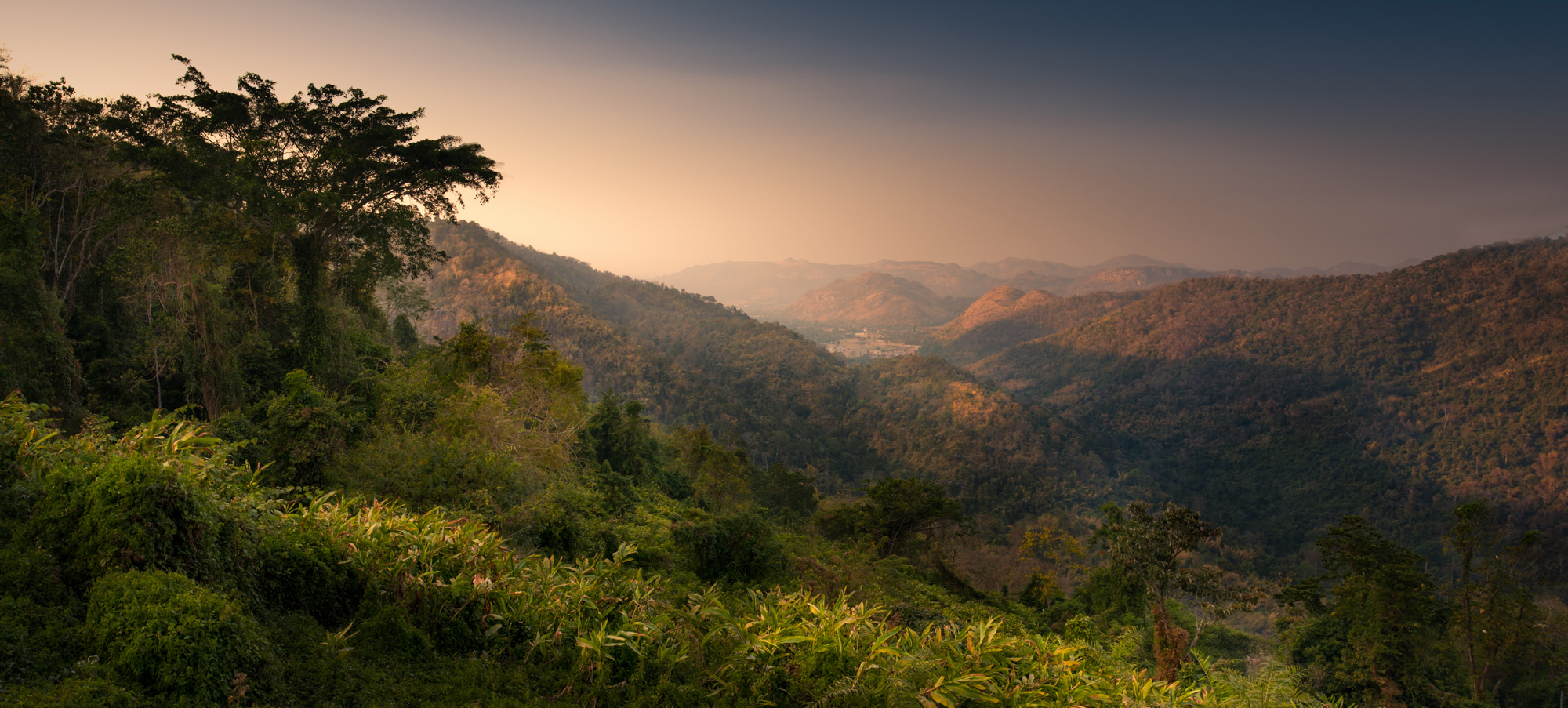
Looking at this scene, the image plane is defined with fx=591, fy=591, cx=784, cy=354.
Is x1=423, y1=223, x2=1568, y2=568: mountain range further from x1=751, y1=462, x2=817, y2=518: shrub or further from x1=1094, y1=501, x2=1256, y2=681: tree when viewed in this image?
x1=1094, y1=501, x2=1256, y2=681: tree

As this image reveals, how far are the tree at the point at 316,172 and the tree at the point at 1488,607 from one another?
36.1 m

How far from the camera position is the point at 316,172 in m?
14.5

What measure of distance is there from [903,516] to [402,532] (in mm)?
24332

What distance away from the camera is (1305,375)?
105m

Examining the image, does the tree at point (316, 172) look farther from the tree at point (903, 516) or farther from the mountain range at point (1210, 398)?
Answer: the mountain range at point (1210, 398)

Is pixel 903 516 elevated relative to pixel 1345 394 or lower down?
lower down

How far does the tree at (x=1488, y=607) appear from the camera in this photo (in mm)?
22031

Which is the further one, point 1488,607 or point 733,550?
point 1488,607

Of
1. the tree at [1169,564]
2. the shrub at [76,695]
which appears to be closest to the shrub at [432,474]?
the shrub at [76,695]

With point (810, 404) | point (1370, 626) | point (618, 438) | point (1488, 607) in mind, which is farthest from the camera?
point (810, 404)

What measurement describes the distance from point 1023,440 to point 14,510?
A: 8207cm

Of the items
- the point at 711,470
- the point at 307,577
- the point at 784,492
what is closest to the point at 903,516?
the point at 784,492

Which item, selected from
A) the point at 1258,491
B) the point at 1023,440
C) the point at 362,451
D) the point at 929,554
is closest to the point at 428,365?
the point at 362,451

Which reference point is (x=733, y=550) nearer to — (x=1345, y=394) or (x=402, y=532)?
(x=402, y=532)
